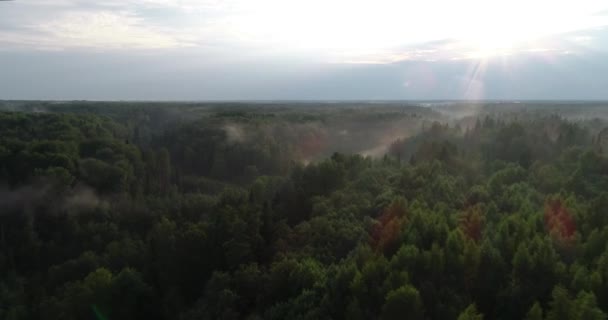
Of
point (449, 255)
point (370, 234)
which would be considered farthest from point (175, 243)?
point (449, 255)

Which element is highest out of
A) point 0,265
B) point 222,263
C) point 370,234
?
point 370,234

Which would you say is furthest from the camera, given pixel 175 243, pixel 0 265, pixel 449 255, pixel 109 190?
pixel 109 190

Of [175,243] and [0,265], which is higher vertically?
[175,243]

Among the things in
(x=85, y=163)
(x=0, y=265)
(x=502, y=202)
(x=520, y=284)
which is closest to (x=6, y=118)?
(x=85, y=163)

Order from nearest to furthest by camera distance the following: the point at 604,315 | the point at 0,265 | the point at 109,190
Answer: the point at 604,315, the point at 0,265, the point at 109,190

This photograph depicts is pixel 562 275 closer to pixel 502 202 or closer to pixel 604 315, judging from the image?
pixel 604 315

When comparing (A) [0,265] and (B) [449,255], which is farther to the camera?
(A) [0,265]
